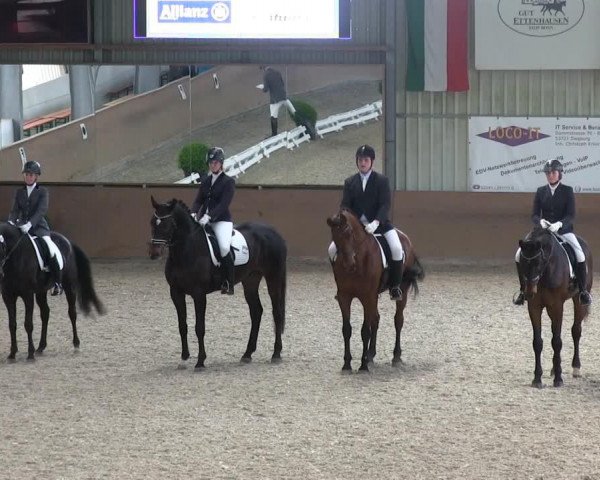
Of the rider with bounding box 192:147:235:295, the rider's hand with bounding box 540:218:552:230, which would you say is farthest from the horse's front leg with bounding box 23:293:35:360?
the rider's hand with bounding box 540:218:552:230

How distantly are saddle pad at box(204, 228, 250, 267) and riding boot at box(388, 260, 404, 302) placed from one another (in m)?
1.39

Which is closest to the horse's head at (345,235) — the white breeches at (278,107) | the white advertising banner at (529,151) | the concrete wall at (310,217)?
the concrete wall at (310,217)

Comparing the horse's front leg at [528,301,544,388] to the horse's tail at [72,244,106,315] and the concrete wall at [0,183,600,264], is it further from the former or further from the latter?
the concrete wall at [0,183,600,264]

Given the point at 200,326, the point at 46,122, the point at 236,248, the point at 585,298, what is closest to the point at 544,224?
the point at 585,298

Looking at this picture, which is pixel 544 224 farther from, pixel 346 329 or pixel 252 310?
pixel 252 310

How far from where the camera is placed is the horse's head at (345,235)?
11.3m

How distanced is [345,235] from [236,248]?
149 centimetres

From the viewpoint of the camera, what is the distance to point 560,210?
38.1 feet

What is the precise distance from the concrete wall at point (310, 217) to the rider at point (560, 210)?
315 inches

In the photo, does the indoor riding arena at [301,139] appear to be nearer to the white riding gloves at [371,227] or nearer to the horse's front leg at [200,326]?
the horse's front leg at [200,326]

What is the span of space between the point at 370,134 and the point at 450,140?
1199 millimetres

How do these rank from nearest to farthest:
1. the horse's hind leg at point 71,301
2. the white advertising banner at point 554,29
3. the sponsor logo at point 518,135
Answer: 1. the horse's hind leg at point 71,301
2. the white advertising banner at point 554,29
3. the sponsor logo at point 518,135

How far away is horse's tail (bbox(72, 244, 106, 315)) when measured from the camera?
Result: 530 inches

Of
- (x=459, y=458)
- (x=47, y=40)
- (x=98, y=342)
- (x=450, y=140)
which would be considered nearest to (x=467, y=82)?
(x=450, y=140)
